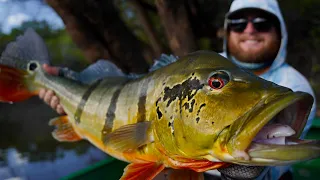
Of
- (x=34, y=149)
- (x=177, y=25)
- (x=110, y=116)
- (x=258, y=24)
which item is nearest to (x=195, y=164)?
(x=110, y=116)

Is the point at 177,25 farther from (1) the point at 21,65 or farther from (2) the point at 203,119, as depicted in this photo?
(2) the point at 203,119

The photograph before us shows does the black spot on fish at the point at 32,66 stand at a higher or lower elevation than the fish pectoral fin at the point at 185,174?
higher

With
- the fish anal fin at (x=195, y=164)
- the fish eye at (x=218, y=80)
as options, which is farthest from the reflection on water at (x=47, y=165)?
the fish eye at (x=218, y=80)

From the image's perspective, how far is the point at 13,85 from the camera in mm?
1646

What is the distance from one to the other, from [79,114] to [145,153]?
52cm

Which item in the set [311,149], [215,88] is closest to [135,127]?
[215,88]

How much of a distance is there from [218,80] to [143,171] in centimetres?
31

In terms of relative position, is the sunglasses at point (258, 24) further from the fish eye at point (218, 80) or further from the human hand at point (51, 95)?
the fish eye at point (218, 80)

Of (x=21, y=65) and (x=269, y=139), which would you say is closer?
(x=269, y=139)

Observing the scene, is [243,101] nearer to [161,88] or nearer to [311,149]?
[311,149]

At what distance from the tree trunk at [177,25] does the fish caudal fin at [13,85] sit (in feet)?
7.00

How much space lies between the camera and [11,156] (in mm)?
5488

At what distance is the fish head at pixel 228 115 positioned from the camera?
688mm

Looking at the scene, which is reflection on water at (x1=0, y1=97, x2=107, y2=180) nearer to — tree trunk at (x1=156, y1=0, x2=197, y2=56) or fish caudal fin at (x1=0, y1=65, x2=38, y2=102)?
→ tree trunk at (x1=156, y1=0, x2=197, y2=56)
